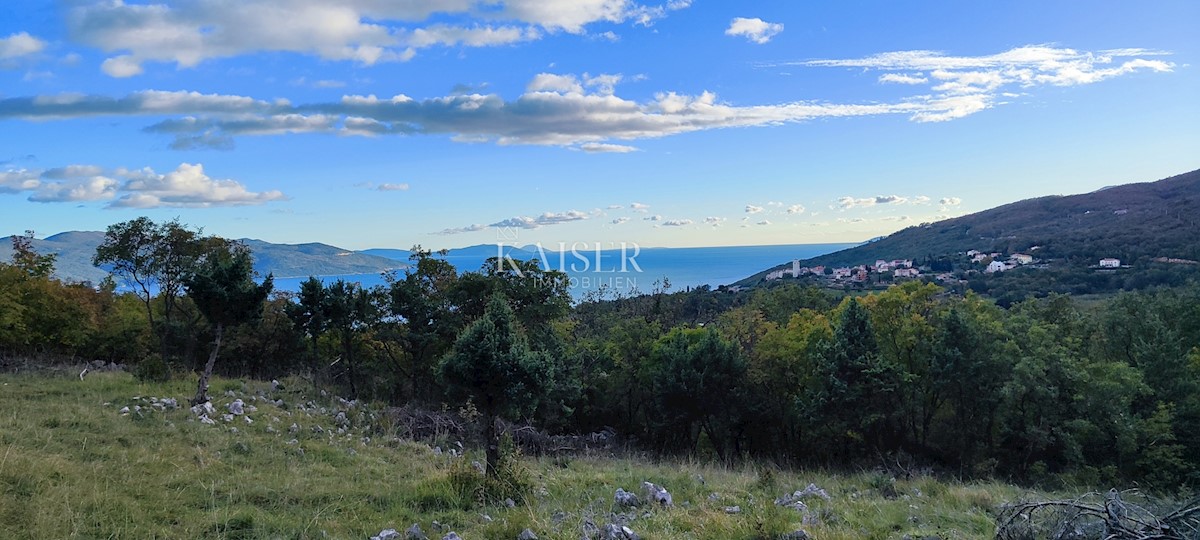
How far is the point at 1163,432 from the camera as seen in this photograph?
17828 mm

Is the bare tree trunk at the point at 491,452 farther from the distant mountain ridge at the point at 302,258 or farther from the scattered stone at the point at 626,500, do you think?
the distant mountain ridge at the point at 302,258

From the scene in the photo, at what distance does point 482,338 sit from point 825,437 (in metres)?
18.2

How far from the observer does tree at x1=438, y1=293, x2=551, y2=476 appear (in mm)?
8328

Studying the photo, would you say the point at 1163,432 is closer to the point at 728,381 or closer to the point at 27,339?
the point at 728,381

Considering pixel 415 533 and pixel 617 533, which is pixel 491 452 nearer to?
pixel 415 533

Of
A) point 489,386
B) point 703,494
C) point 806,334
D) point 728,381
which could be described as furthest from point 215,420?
point 806,334

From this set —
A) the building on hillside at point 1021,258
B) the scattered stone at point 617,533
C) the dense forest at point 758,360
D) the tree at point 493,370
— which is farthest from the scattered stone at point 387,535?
the building on hillside at point 1021,258

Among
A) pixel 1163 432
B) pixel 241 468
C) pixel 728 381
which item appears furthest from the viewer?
pixel 728 381

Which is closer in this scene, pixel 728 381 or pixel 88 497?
pixel 88 497

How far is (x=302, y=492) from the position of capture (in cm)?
731

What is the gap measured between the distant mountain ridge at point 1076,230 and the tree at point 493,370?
87.9 metres

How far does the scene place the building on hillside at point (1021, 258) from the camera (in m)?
79.8

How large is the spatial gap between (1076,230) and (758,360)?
349 ft

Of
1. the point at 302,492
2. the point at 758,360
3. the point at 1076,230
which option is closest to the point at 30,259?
the point at 302,492
